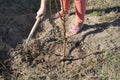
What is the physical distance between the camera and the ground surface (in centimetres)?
354

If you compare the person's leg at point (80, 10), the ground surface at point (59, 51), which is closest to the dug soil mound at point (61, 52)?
the ground surface at point (59, 51)

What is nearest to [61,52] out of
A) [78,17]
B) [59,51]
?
[59,51]

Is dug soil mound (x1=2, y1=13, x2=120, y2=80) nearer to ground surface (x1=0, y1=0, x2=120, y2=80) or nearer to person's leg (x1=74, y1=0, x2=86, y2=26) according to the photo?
ground surface (x1=0, y1=0, x2=120, y2=80)

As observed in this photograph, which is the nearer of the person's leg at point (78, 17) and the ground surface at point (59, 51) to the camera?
the ground surface at point (59, 51)

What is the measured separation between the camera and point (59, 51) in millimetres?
3756

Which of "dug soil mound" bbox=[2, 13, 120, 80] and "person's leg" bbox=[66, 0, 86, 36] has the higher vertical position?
"person's leg" bbox=[66, 0, 86, 36]

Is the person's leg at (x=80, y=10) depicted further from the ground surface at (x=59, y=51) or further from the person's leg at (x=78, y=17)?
the ground surface at (x=59, y=51)

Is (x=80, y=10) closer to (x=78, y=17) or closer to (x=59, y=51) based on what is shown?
(x=78, y=17)

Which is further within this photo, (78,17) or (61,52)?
(78,17)

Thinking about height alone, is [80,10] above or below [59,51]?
above

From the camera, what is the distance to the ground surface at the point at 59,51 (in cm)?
354

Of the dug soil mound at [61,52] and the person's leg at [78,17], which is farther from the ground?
the person's leg at [78,17]

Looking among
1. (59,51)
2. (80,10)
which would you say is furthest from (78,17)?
(59,51)

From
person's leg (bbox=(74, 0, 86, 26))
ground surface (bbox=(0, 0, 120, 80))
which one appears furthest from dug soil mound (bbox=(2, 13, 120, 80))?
person's leg (bbox=(74, 0, 86, 26))
